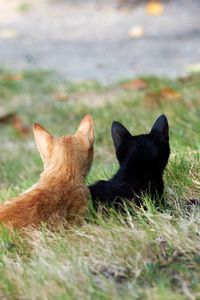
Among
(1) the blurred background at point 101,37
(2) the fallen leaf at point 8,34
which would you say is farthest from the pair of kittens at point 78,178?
(2) the fallen leaf at point 8,34

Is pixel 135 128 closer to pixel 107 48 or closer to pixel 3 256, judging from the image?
pixel 3 256

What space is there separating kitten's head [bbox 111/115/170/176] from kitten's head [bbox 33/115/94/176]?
18 centimetres

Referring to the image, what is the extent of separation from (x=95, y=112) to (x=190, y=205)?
4378 millimetres

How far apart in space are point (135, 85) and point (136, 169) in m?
5.05

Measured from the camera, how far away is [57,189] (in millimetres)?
4004

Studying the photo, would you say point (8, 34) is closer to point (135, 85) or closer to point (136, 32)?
point (136, 32)

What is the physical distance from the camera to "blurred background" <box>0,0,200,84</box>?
35.8 feet

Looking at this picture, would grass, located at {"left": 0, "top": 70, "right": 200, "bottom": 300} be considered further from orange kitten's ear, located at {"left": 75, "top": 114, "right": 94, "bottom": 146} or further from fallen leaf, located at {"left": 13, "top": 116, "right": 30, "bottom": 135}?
fallen leaf, located at {"left": 13, "top": 116, "right": 30, "bottom": 135}

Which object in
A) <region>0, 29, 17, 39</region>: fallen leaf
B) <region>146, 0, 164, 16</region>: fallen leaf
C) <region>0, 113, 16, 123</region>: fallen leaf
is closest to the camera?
<region>0, 113, 16, 123</region>: fallen leaf

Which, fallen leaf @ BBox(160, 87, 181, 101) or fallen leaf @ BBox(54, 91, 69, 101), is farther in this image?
fallen leaf @ BBox(54, 91, 69, 101)

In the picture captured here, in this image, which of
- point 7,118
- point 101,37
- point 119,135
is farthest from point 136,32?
point 119,135

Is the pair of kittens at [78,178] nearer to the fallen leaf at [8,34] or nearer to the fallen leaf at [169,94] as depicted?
the fallen leaf at [169,94]

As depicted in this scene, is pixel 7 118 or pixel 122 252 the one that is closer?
pixel 122 252

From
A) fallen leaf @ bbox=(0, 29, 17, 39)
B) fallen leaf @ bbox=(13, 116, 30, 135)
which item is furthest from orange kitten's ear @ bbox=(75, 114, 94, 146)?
fallen leaf @ bbox=(0, 29, 17, 39)
